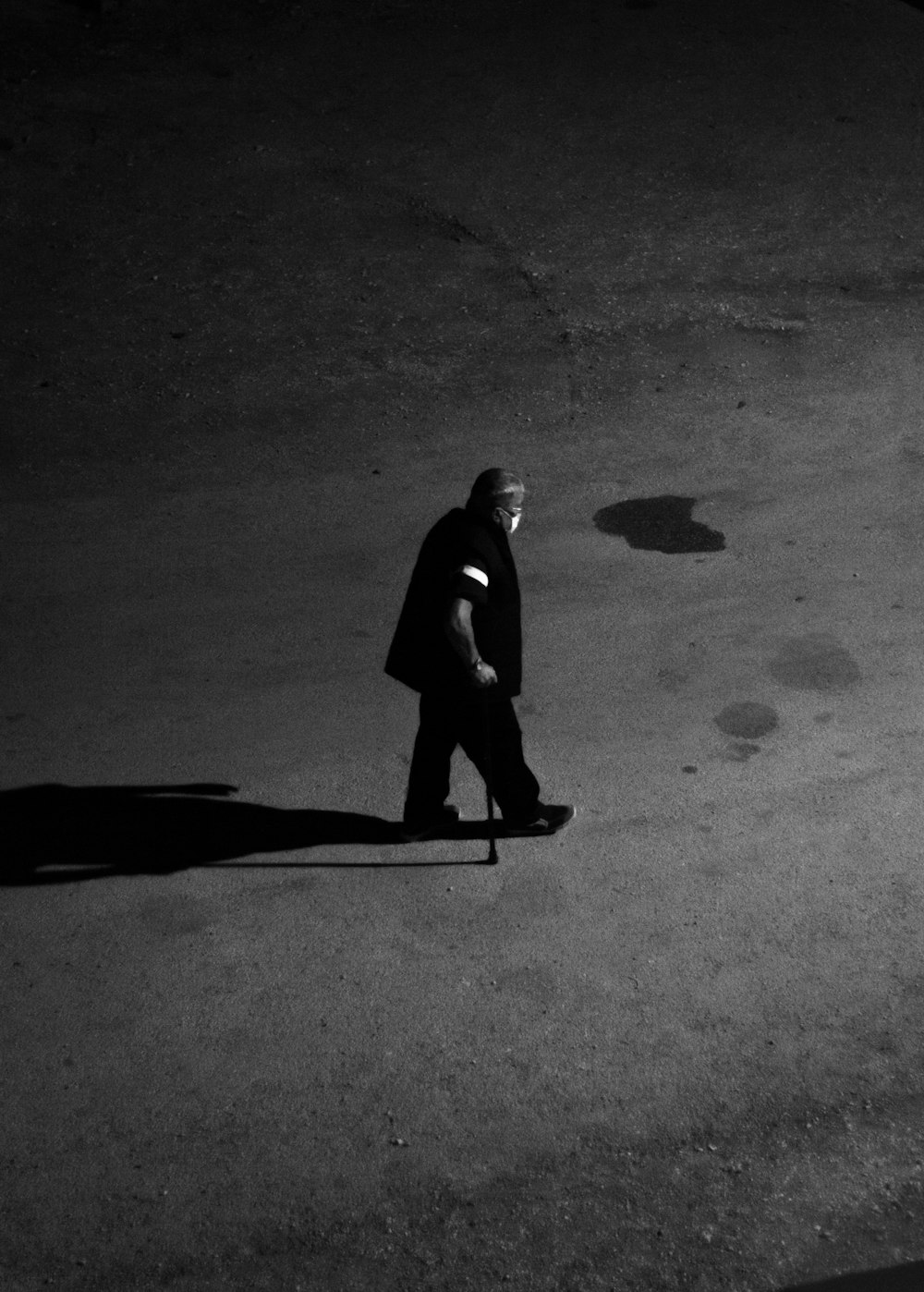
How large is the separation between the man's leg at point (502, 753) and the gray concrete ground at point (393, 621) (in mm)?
274

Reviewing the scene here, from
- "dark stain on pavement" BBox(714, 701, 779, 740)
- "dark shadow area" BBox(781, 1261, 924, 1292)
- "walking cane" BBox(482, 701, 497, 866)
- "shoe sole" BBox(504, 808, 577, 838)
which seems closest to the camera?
"dark shadow area" BBox(781, 1261, 924, 1292)

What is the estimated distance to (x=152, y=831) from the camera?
6.98 m

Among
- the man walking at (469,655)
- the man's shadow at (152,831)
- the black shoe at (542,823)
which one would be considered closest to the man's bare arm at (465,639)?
the man walking at (469,655)

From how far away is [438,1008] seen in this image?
589 centimetres

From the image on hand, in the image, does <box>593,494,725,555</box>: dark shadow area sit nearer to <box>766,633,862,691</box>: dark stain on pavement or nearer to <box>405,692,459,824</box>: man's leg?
<box>766,633,862,691</box>: dark stain on pavement

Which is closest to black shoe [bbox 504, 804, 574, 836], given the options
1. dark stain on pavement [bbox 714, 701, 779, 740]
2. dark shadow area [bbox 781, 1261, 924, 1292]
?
dark stain on pavement [bbox 714, 701, 779, 740]

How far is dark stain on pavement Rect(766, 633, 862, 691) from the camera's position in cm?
785

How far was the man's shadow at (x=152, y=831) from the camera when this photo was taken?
22.2ft

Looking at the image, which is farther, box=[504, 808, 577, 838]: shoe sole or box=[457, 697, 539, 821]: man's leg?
box=[504, 808, 577, 838]: shoe sole

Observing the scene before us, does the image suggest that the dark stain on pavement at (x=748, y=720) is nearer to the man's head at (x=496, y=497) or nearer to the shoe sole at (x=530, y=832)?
the shoe sole at (x=530, y=832)

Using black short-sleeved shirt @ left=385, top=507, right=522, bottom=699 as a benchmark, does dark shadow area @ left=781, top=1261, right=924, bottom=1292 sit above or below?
below

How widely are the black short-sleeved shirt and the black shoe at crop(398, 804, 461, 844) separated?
2.50 feet

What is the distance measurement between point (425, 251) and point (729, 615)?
5.58m

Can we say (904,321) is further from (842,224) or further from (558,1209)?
(558,1209)
